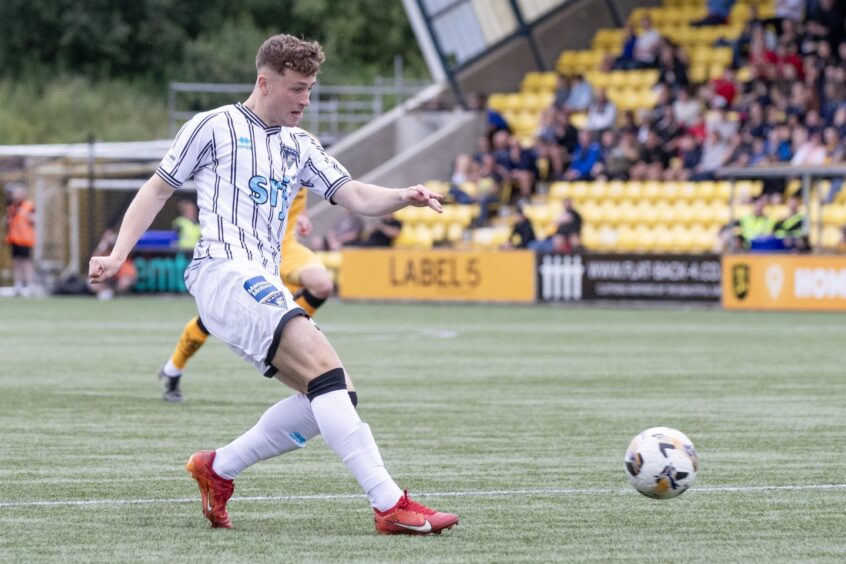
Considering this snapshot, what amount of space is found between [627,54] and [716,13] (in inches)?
71.3

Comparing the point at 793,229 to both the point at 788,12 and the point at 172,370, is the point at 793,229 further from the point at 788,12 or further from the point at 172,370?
the point at 172,370

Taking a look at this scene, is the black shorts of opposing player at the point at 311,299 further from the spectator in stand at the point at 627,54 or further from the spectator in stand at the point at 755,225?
the spectator in stand at the point at 627,54

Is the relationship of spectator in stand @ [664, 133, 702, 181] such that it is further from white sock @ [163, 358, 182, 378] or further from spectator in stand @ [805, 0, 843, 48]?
white sock @ [163, 358, 182, 378]

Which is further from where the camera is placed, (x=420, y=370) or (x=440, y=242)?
(x=440, y=242)

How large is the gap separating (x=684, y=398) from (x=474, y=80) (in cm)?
2333

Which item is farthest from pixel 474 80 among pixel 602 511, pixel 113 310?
pixel 602 511

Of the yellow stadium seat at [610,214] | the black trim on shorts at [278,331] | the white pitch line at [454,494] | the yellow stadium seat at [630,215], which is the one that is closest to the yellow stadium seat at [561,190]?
the yellow stadium seat at [610,214]

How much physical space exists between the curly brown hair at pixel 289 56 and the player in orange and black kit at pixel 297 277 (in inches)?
209

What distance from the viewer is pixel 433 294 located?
1088 inches

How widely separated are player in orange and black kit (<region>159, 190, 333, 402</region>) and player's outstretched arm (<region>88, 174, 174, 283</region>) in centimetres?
504

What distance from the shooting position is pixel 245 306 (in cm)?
648

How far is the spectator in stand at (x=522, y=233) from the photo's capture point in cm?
2781

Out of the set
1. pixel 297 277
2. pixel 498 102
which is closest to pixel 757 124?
pixel 498 102

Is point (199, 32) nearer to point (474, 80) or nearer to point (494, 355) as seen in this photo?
point (474, 80)
